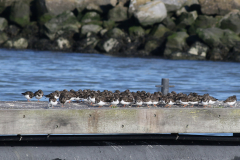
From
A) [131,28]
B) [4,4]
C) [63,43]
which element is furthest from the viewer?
[4,4]

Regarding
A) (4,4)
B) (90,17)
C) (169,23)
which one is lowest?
(169,23)

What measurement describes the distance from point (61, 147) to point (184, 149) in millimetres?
3072

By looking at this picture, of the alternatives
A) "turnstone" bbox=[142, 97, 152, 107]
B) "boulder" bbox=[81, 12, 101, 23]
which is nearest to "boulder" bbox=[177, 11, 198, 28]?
"boulder" bbox=[81, 12, 101, 23]

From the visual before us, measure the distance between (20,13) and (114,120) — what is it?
41802mm

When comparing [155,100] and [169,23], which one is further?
[169,23]

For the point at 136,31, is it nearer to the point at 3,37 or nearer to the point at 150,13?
the point at 150,13

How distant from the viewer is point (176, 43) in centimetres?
3709

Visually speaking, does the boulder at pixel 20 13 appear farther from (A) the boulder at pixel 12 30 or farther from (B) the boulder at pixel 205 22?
(B) the boulder at pixel 205 22

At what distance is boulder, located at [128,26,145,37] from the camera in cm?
4147

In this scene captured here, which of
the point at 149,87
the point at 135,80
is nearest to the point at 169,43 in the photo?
the point at 135,80

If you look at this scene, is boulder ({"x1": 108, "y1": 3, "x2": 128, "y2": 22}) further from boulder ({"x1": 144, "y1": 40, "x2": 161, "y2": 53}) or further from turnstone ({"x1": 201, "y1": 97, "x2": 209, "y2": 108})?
turnstone ({"x1": 201, "y1": 97, "x2": 209, "y2": 108})

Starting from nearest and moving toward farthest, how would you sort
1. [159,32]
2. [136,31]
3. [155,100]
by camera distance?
[155,100] < [159,32] < [136,31]

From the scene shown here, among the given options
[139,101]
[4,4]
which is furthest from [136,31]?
[139,101]

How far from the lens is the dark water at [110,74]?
21562mm
